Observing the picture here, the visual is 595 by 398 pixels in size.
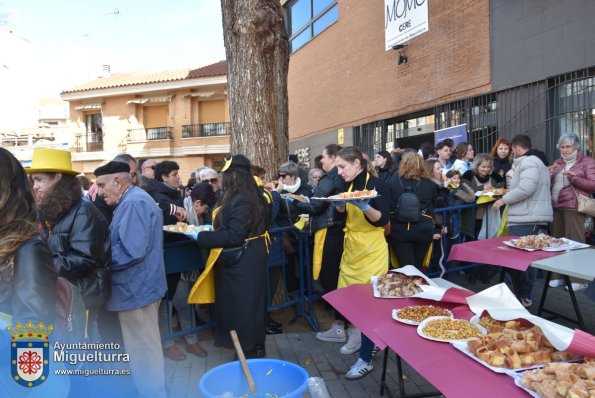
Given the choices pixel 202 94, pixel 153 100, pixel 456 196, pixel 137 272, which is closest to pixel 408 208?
pixel 456 196

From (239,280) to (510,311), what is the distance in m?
2.22

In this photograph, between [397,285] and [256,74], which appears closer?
[397,285]

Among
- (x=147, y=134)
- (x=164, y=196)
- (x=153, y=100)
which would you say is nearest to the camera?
(x=164, y=196)

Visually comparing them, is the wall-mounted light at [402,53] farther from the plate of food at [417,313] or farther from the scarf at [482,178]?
the plate of food at [417,313]

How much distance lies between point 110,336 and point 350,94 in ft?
39.2

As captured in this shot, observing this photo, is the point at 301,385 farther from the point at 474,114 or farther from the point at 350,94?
the point at 350,94

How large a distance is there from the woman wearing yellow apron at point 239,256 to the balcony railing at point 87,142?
30732 millimetres

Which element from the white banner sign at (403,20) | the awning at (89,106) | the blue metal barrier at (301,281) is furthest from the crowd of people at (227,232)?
the awning at (89,106)

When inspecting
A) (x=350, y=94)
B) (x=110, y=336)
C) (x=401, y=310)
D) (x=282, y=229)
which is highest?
(x=350, y=94)

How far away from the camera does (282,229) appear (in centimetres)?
516

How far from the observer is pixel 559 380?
185cm

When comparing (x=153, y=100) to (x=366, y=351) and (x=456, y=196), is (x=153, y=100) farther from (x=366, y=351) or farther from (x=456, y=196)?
(x=366, y=351)

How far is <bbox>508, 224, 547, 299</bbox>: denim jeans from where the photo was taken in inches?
216

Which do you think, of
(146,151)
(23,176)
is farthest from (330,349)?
(146,151)
